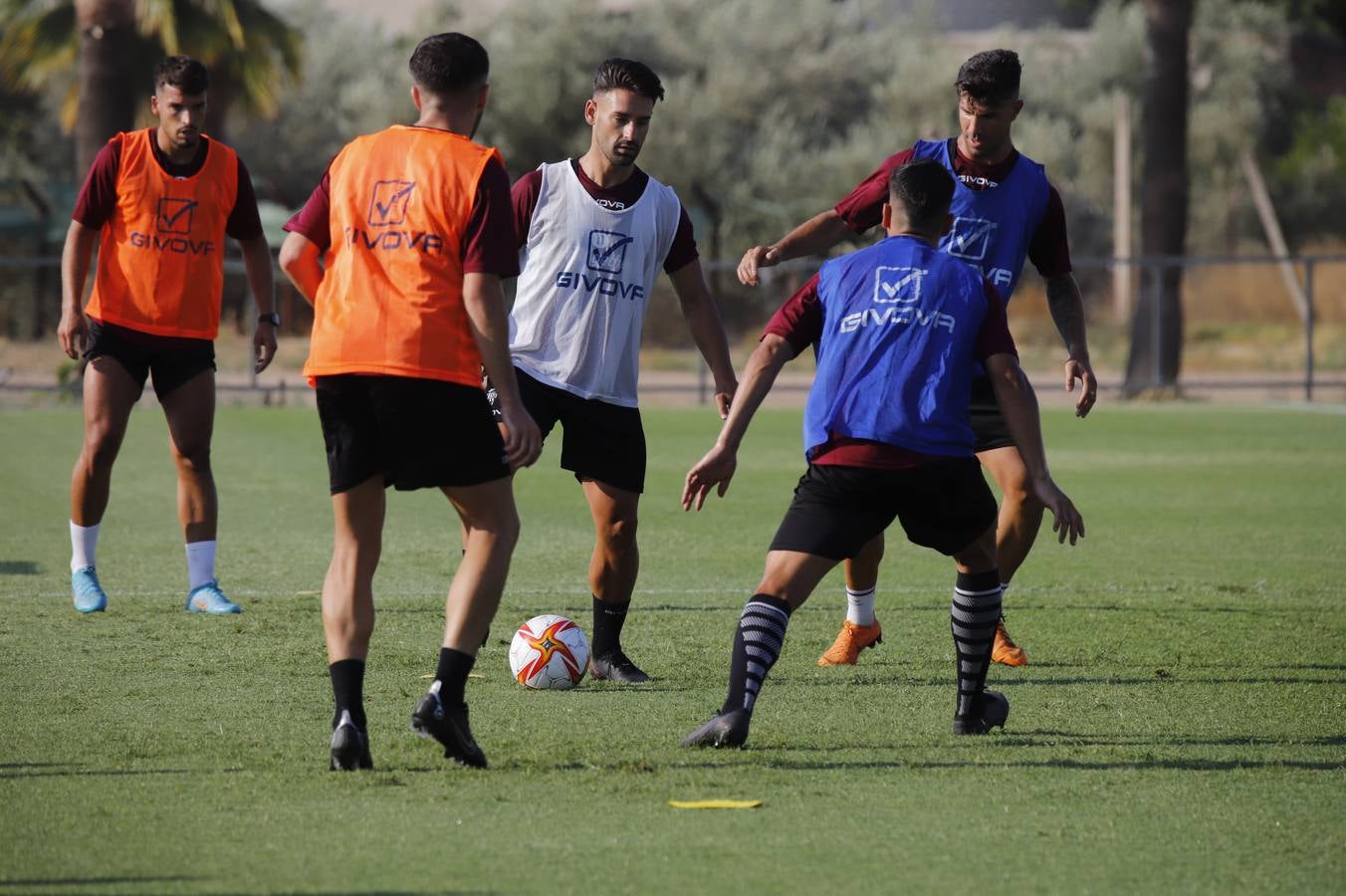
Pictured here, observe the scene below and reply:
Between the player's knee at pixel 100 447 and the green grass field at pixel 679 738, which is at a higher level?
the player's knee at pixel 100 447

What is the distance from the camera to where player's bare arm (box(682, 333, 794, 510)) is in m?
5.24

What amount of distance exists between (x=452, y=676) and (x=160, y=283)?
3.52 metres

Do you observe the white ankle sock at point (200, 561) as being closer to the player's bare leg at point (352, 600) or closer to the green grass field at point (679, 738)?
the green grass field at point (679, 738)

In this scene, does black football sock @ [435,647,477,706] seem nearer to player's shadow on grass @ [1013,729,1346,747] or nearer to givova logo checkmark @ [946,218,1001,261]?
player's shadow on grass @ [1013,729,1346,747]

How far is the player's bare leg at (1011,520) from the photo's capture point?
7.06 metres

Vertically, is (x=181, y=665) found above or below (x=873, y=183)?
below

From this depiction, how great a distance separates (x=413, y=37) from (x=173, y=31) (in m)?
17.2

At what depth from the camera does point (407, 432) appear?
16.6 feet

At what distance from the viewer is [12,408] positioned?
23719mm

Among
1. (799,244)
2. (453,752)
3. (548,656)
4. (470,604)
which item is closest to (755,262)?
(799,244)

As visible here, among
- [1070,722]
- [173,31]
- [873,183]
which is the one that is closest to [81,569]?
[873,183]

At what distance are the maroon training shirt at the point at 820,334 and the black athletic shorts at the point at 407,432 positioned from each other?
901 millimetres

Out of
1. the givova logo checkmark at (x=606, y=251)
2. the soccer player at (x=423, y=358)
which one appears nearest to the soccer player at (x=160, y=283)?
the givova logo checkmark at (x=606, y=251)

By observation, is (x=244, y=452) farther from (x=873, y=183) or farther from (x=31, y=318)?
(x=31, y=318)
